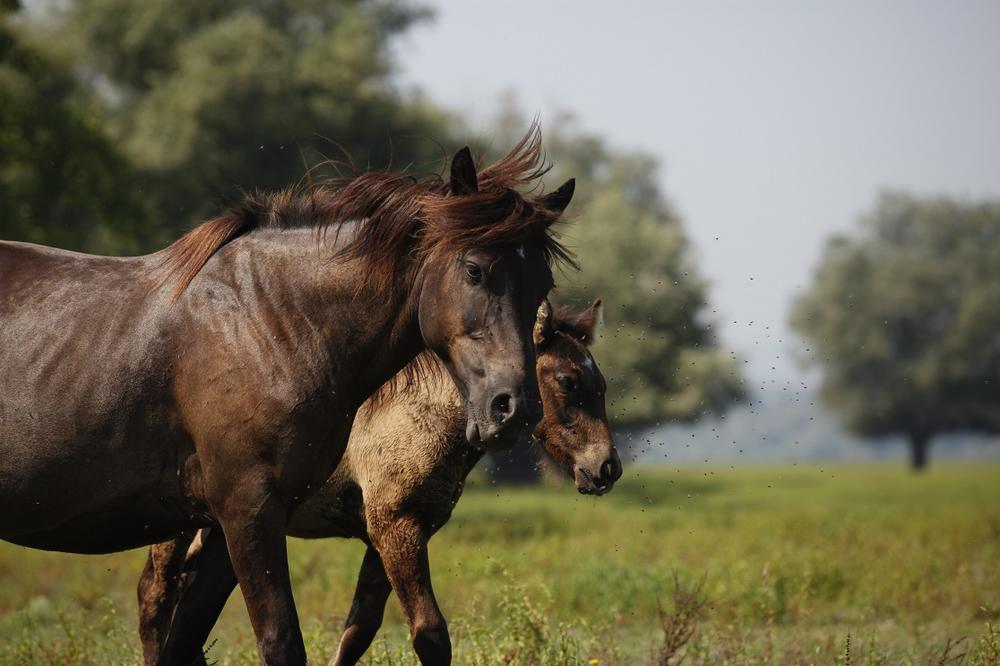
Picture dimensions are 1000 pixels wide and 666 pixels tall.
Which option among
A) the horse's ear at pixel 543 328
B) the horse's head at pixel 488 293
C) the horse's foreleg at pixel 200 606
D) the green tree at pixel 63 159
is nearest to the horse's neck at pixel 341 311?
the horse's head at pixel 488 293

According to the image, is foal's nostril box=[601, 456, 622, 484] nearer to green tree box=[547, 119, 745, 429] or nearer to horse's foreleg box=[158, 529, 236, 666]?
horse's foreleg box=[158, 529, 236, 666]

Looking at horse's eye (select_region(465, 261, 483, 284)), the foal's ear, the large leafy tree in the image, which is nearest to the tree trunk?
the large leafy tree

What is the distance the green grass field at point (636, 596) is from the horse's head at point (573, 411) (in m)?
0.86

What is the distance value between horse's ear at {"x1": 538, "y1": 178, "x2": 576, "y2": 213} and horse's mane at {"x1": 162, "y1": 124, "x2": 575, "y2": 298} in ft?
0.14

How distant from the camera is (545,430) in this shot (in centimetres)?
829

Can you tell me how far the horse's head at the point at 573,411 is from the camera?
8.09m

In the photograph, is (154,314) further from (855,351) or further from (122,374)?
(855,351)

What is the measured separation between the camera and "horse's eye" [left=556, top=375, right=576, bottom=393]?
826 centimetres

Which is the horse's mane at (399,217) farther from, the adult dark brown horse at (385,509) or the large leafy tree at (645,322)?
the large leafy tree at (645,322)

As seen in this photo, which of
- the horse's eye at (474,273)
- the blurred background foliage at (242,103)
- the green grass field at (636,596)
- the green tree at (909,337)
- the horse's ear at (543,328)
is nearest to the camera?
the horse's eye at (474,273)

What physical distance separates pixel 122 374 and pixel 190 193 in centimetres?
2710

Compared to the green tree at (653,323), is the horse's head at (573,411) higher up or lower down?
lower down

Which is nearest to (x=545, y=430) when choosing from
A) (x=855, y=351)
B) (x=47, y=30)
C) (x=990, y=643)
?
(x=990, y=643)

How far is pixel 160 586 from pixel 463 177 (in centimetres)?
366
